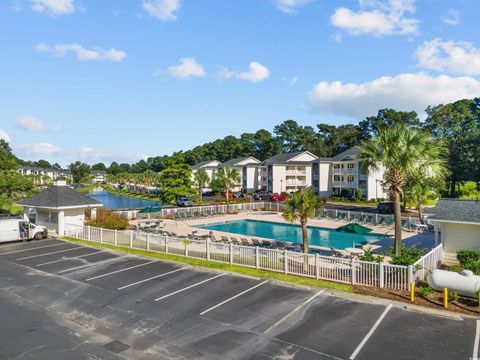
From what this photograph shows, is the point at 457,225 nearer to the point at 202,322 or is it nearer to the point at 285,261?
the point at 285,261

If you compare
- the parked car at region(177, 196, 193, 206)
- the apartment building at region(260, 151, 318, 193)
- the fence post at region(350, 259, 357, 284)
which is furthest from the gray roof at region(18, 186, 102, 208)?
the apartment building at region(260, 151, 318, 193)

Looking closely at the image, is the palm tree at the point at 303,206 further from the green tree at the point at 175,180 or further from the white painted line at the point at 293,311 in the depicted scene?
the green tree at the point at 175,180

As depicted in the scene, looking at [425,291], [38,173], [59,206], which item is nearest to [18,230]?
[59,206]

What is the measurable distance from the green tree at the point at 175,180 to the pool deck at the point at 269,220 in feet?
36.1

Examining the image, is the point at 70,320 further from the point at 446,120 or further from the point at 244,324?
the point at 446,120

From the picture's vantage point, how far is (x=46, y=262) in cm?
2050

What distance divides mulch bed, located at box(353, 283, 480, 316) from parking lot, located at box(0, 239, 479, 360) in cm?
77

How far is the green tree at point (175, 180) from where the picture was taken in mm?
53031

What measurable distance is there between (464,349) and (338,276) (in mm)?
6580

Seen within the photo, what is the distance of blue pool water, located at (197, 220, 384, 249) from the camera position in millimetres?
31094

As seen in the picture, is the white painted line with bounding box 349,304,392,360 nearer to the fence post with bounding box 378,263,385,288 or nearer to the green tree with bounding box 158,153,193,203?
the fence post with bounding box 378,263,385,288

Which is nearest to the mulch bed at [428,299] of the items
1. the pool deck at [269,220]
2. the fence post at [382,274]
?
the fence post at [382,274]

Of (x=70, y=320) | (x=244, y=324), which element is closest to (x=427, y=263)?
(x=244, y=324)

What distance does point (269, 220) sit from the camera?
41.8 meters
